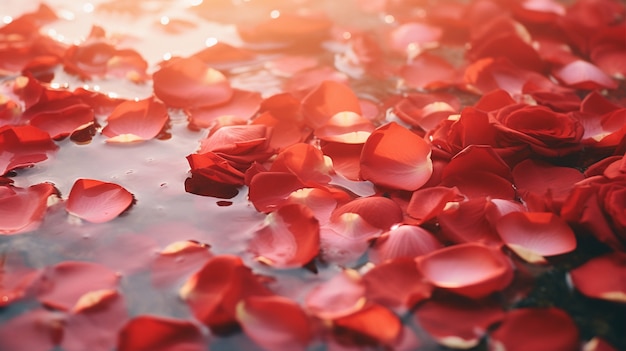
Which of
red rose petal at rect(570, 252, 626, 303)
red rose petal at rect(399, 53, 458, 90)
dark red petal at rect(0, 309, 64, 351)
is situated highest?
red rose petal at rect(399, 53, 458, 90)

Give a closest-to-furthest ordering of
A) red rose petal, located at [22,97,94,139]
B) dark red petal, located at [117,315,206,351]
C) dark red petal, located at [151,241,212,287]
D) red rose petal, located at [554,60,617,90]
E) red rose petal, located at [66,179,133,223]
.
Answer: dark red petal, located at [117,315,206,351]
dark red petal, located at [151,241,212,287]
red rose petal, located at [66,179,133,223]
red rose petal, located at [22,97,94,139]
red rose petal, located at [554,60,617,90]

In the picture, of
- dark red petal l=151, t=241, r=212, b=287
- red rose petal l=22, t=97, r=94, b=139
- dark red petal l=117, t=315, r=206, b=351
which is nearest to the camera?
dark red petal l=117, t=315, r=206, b=351

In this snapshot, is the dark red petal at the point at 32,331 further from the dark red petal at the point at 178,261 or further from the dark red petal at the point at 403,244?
the dark red petal at the point at 403,244

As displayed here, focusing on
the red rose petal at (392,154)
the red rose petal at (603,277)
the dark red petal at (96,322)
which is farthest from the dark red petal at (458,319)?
the dark red petal at (96,322)

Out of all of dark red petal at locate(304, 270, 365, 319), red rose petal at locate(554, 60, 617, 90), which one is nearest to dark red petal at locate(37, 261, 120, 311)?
dark red petal at locate(304, 270, 365, 319)

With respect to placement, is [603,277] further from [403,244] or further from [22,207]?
[22,207]

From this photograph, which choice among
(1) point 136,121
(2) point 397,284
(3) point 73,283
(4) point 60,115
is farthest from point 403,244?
(4) point 60,115

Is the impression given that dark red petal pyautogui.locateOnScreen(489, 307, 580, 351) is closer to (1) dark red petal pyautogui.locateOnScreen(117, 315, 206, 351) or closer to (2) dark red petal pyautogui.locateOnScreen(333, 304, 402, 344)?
(2) dark red petal pyautogui.locateOnScreen(333, 304, 402, 344)
